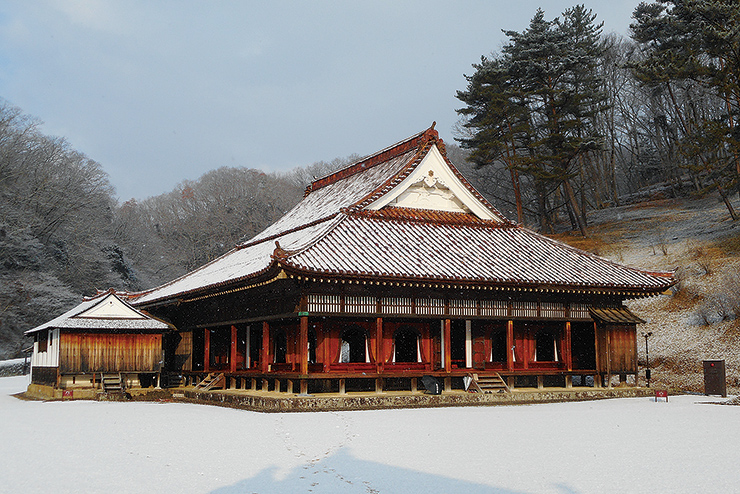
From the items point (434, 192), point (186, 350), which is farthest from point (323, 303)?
point (186, 350)

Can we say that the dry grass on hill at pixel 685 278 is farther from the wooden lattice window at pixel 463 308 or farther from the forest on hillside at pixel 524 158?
the wooden lattice window at pixel 463 308

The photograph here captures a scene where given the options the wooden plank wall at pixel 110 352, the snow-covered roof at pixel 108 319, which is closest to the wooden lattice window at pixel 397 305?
the snow-covered roof at pixel 108 319

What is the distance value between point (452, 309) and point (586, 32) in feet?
116

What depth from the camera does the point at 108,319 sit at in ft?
80.8

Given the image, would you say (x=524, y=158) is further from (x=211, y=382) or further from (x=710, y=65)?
(x=211, y=382)

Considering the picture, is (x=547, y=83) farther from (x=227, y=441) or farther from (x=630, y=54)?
(x=227, y=441)

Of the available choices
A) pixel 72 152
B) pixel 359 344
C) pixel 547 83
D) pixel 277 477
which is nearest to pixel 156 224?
pixel 72 152

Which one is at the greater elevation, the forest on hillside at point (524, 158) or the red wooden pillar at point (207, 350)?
the forest on hillside at point (524, 158)

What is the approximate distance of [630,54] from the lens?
5984cm

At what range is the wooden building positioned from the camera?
19.8 m

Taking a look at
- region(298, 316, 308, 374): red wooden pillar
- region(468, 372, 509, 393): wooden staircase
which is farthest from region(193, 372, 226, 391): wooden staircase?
region(468, 372, 509, 393): wooden staircase

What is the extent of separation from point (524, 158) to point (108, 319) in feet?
97.2

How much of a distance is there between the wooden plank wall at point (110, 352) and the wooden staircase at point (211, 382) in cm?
212

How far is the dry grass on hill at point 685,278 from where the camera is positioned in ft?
91.9
